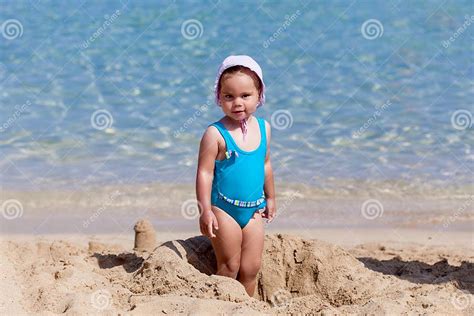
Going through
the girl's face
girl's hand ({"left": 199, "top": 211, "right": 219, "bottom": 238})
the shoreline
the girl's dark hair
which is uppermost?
the girl's dark hair

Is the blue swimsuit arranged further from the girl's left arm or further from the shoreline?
the shoreline

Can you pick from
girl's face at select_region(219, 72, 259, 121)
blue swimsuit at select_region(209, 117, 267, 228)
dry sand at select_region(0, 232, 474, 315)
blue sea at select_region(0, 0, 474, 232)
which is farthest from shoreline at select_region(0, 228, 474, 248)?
girl's face at select_region(219, 72, 259, 121)

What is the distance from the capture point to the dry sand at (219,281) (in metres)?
4.02

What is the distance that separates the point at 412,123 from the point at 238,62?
4.44 metres

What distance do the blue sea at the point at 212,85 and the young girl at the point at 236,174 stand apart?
2643 millimetres

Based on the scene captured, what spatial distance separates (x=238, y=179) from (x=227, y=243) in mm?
356

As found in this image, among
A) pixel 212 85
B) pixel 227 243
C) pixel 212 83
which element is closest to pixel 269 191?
pixel 227 243

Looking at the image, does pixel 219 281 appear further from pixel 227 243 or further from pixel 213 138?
pixel 213 138

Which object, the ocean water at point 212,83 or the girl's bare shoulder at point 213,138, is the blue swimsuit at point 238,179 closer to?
the girl's bare shoulder at point 213,138

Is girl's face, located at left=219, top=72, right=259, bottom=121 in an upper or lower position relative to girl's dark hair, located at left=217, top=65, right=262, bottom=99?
lower

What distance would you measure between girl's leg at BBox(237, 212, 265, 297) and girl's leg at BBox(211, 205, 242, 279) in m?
0.04

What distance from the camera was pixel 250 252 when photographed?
4.62 m

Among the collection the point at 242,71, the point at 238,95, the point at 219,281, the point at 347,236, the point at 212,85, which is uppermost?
the point at 212,85

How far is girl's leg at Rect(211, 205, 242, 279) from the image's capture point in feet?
14.8
